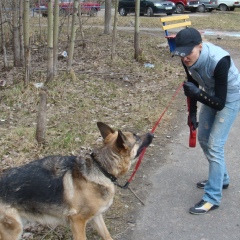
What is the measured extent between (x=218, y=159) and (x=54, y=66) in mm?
6271

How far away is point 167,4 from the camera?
1177 inches

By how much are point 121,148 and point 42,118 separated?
7.89 feet

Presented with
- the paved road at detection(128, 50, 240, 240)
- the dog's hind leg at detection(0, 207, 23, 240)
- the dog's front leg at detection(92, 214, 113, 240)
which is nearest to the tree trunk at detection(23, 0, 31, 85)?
the paved road at detection(128, 50, 240, 240)

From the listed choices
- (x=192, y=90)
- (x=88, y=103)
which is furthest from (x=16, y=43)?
(x=192, y=90)

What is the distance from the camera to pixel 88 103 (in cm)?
818

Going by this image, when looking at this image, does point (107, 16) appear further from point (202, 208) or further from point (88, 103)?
point (202, 208)

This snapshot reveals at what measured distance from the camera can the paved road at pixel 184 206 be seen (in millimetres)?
4113

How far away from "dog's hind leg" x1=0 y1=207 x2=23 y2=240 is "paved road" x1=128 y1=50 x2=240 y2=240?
1242 millimetres

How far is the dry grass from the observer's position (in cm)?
566

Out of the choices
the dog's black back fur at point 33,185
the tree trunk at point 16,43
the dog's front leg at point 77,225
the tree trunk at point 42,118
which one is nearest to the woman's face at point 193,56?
the dog's black back fur at point 33,185

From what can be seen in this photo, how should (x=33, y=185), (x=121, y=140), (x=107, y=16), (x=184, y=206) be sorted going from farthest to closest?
(x=107, y=16)
(x=184, y=206)
(x=121, y=140)
(x=33, y=185)

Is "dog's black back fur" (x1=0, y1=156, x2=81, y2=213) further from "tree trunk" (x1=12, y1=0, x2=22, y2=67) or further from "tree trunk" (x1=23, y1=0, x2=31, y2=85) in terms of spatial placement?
"tree trunk" (x1=12, y1=0, x2=22, y2=67)

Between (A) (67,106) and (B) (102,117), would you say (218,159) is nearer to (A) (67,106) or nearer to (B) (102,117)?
(B) (102,117)

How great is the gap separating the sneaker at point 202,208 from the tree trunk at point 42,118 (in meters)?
2.55
